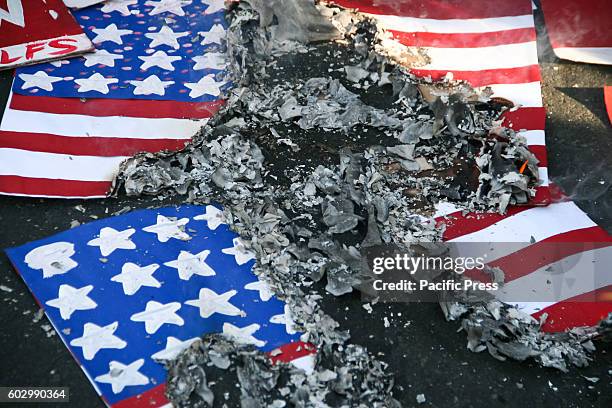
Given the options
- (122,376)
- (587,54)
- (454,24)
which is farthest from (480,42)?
(122,376)

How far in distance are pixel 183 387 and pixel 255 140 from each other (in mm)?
1243

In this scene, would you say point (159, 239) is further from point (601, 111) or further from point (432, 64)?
point (601, 111)

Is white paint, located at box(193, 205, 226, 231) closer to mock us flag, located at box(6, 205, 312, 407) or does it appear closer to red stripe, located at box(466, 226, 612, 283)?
mock us flag, located at box(6, 205, 312, 407)

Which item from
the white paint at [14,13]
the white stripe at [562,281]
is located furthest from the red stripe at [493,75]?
the white paint at [14,13]

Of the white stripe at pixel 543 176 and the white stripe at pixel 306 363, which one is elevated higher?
the white stripe at pixel 543 176

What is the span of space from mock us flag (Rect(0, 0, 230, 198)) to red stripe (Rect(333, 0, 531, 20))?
818mm

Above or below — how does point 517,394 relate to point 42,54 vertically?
below

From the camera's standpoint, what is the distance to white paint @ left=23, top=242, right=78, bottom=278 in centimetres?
235

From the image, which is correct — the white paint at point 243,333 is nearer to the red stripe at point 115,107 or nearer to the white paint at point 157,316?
the white paint at point 157,316

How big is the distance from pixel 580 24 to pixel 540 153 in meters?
1.10

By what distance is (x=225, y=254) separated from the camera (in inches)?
96.1

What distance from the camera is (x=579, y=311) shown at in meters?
2.40

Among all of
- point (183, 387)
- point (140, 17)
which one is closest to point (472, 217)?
point (183, 387)

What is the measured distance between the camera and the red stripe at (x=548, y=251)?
251 cm
